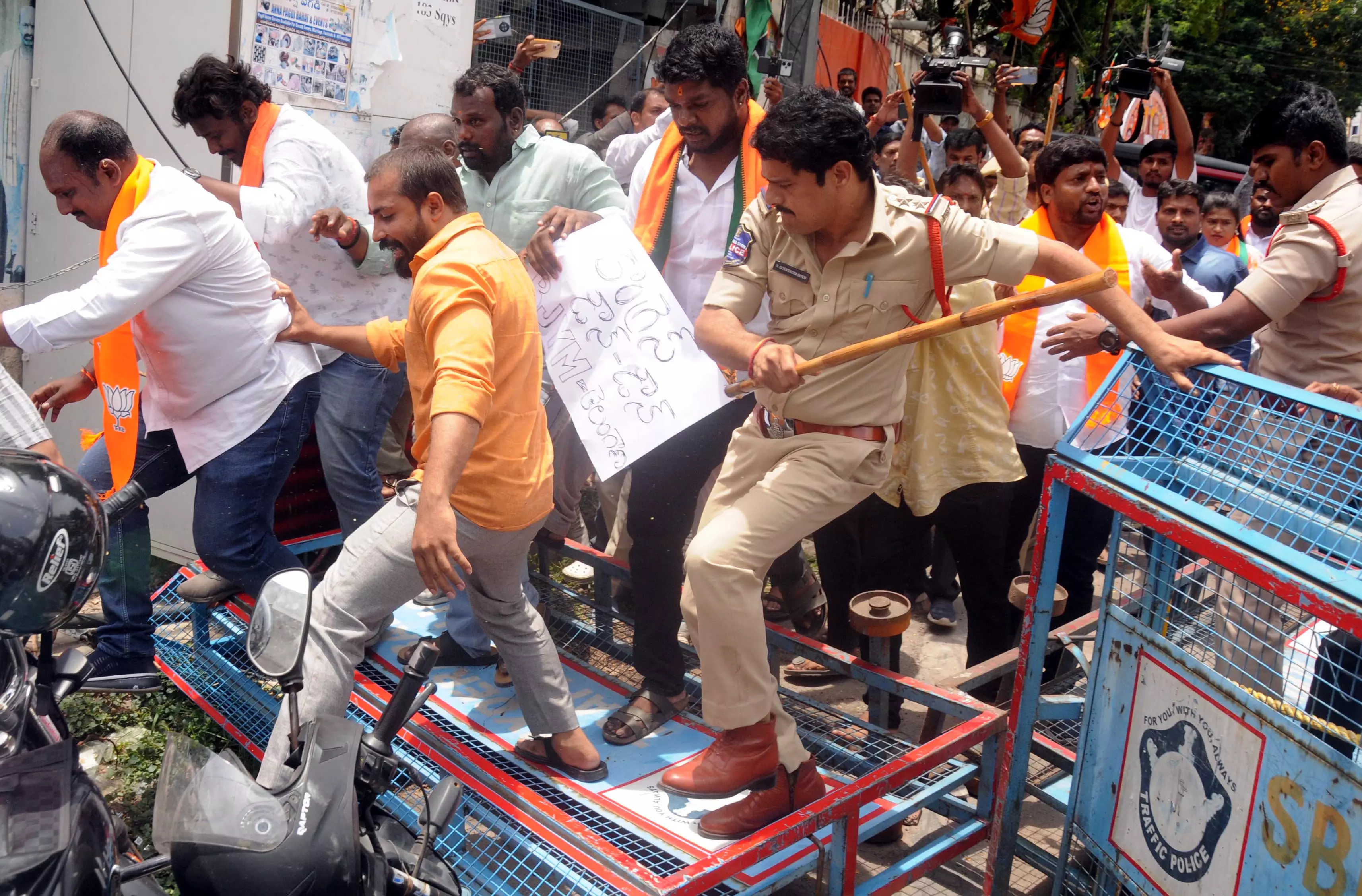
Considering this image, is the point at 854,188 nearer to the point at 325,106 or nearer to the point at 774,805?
the point at 774,805

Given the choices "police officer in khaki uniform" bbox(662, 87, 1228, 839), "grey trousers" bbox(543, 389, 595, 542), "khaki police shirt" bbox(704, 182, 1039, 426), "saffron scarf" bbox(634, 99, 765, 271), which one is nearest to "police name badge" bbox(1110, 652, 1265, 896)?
"police officer in khaki uniform" bbox(662, 87, 1228, 839)

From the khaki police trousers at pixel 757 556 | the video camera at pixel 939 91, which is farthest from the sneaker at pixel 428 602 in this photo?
the video camera at pixel 939 91

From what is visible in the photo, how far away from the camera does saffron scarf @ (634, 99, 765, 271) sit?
346cm

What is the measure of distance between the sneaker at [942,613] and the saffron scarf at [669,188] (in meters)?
2.41

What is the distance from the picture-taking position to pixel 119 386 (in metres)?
3.58

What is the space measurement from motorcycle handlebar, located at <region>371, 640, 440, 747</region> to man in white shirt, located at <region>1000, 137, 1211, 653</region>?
8.86 ft

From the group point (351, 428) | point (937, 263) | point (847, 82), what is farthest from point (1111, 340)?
point (847, 82)

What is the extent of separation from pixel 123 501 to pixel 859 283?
210 cm

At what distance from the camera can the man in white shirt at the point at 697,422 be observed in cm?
331

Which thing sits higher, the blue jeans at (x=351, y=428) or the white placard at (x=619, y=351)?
the white placard at (x=619, y=351)

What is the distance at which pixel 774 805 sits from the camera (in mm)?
2732

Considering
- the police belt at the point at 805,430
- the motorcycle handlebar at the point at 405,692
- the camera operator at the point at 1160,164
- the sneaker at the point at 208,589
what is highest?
the camera operator at the point at 1160,164

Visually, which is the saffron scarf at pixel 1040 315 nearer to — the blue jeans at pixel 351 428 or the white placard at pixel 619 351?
the white placard at pixel 619 351

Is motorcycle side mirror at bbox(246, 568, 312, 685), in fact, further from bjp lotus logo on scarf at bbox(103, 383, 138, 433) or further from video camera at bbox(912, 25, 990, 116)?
video camera at bbox(912, 25, 990, 116)
